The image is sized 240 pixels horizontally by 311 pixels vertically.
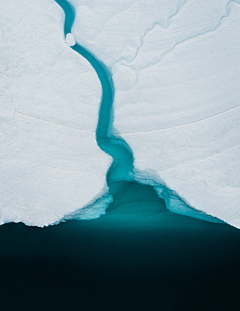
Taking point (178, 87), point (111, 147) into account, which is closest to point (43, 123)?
point (111, 147)

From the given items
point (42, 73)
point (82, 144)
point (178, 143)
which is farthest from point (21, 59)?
point (178, 143)

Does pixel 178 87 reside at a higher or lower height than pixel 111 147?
higher

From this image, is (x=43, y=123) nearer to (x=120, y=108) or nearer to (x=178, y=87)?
(x=120, y=108)
